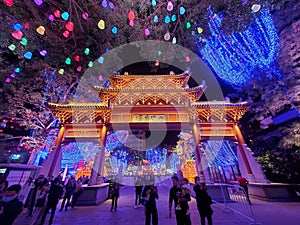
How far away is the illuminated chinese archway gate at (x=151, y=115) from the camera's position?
10750mm

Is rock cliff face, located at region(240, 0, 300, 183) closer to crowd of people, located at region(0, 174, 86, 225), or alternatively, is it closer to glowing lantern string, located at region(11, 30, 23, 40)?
crowd of people, located at region(0, 174, 86, 225)

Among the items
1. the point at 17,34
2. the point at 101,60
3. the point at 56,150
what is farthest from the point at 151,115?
the point at 17,34

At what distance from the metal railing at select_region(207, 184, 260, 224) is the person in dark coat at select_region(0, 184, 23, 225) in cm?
601

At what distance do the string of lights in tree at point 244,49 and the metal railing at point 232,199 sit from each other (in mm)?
7039

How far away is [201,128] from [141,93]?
5238mm

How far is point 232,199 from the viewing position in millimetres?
7242

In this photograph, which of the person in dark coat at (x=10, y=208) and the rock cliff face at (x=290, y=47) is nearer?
the person in dark coat at (x=10, y=208)

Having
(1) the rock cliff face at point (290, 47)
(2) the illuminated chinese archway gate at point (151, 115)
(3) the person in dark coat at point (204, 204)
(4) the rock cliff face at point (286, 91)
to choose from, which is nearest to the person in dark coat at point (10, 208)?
(3) the person in dark coat at point (204, 204)

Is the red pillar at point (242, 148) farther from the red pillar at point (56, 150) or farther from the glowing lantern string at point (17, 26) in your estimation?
the glowing lantern string at point (17, 26)

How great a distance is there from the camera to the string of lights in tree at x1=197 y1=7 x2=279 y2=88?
932cm

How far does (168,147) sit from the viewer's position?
28828 mm

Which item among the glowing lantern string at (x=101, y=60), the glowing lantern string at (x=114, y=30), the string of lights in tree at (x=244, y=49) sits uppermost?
the string of lights in tree at (x=244, y=49)

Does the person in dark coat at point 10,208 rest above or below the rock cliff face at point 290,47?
below

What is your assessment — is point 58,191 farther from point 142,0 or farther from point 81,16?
point 142,0
